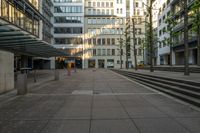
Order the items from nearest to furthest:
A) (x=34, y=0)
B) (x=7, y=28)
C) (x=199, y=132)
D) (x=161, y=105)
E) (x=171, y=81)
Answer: (x=199, y=132) < (x=161, y=105) < (x=7, y=28) < (x=171, y=81) < (x=34, y=0)

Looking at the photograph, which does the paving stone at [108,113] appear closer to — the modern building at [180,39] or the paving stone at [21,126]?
the paving stone at [21,126]

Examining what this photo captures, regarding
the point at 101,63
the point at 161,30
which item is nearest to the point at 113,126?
the point at 161,30

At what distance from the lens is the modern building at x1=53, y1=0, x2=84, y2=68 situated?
3819 inches

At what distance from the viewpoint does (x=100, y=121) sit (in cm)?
834

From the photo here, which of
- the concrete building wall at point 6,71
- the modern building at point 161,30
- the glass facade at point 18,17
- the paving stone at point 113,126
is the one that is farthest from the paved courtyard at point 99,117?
the modern building at point 161,30

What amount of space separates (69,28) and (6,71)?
82.2 m

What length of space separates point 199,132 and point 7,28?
9.71 metres

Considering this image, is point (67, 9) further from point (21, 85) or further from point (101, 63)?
point (21, 85)

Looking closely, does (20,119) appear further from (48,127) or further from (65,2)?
(65,2)

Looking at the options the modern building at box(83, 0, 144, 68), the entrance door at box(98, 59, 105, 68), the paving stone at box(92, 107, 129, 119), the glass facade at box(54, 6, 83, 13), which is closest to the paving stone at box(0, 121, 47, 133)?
the paving stone at box(92, 107, 129, 119)

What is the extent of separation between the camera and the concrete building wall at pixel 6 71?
626 inches

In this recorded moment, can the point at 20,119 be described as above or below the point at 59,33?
below

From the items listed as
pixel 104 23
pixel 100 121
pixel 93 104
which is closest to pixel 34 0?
pixel 93 104

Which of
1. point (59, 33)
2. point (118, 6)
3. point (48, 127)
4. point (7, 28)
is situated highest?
point (118, 6)
